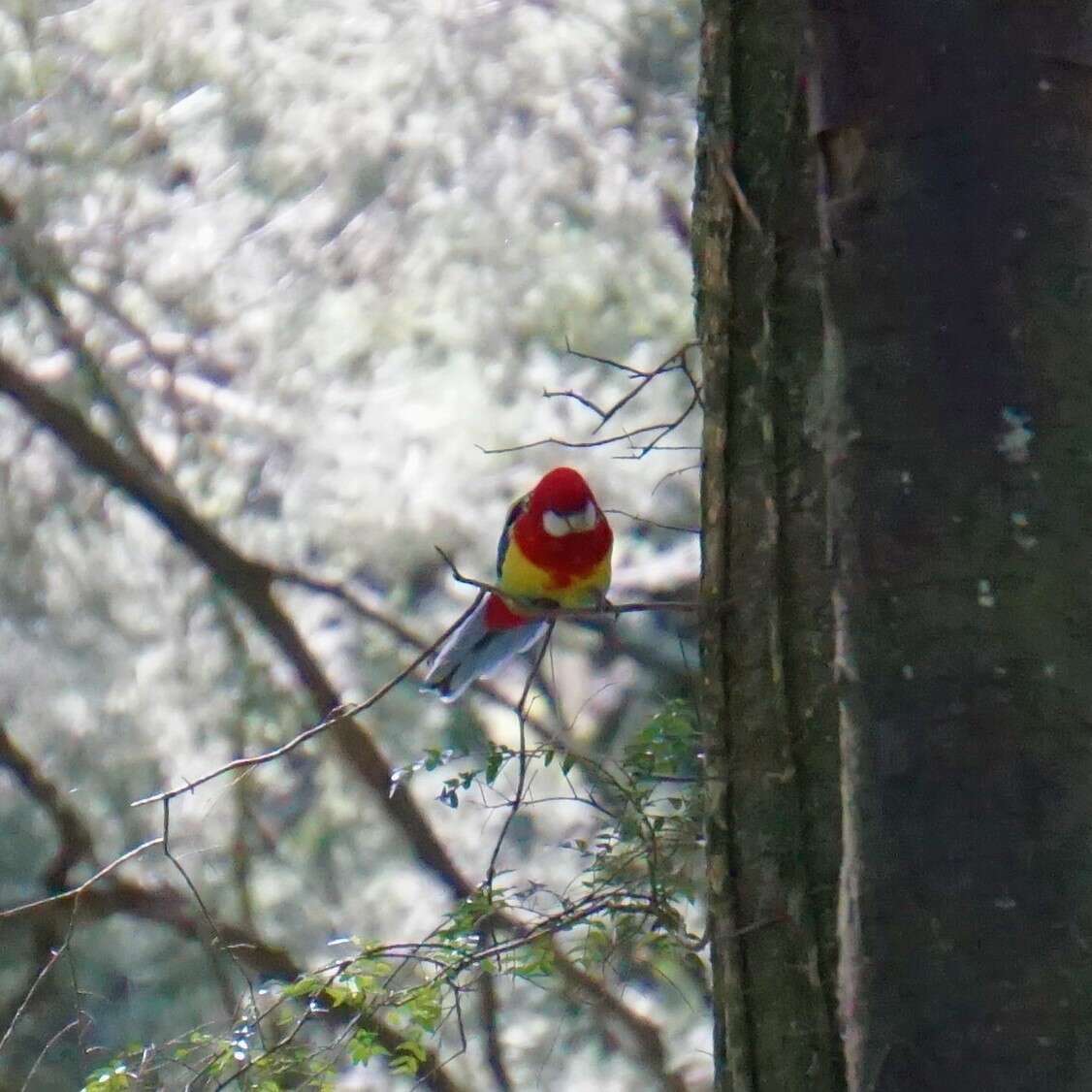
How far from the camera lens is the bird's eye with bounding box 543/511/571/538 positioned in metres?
2.82

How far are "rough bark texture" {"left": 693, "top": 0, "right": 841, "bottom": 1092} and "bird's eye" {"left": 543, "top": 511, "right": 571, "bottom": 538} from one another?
131 centimetres

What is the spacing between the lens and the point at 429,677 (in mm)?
3254

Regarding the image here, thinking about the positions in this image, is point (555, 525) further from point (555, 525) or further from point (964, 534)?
point (964, 534)

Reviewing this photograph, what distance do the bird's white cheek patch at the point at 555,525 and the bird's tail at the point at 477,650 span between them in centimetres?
37

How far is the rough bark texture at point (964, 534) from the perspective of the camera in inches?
34.3

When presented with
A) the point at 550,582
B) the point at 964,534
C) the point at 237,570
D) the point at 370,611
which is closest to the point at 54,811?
the point at 237,570

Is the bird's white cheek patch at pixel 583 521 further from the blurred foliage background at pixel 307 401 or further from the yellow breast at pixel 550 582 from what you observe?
the blurred foliage background at pixel 307 401

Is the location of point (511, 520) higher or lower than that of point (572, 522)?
higher

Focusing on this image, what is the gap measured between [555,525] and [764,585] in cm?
143

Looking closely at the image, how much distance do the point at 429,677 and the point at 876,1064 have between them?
240cm

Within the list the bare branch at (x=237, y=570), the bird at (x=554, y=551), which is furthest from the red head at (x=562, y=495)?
the bare branch at (x=237, y=570)

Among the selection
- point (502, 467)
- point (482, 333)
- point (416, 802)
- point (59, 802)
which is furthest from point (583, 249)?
point (59, 802)

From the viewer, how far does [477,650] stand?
10.7 feet

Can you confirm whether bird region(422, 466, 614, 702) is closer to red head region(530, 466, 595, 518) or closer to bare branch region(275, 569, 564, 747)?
red head region(530, 466, 595, 518)
